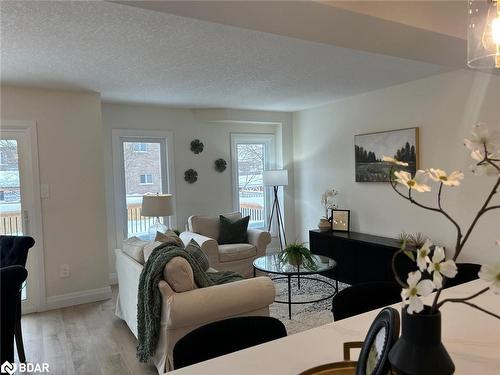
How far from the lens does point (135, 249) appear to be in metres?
3.23

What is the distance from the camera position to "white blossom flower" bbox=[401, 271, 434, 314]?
30.8 inches

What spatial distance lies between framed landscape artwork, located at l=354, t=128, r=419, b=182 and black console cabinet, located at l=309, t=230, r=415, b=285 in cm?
81

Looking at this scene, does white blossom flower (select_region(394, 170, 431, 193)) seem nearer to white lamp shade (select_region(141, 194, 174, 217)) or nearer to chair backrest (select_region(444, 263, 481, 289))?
chair backrest (select_region(444, 263, 481, 289))

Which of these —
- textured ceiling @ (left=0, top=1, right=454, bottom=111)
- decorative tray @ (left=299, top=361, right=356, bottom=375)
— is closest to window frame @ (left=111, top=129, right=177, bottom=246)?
textured ceiling @ (left=0, top=1, right=454, bottom=111)

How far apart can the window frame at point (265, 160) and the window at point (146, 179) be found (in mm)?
1315

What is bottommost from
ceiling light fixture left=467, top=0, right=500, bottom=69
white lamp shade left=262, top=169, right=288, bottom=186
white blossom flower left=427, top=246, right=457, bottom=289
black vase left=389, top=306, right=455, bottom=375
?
black vase left=389, top=306, right=455, bottom=375

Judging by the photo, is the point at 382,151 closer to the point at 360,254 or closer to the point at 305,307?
the point at 360,254

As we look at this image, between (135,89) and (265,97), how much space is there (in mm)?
1682

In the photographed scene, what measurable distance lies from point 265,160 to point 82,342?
410 cm

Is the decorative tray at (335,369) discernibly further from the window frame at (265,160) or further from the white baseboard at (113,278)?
the window frame at (265,160)

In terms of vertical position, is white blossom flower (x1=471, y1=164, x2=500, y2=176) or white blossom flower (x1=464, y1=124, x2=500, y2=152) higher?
white blossom flower (x1=464, y1=124, x2=500, y2=152)

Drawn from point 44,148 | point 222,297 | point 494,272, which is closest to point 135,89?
point 44,148

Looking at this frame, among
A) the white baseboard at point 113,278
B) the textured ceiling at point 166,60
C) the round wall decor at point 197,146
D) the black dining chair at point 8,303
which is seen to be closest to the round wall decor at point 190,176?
the round wall decor at point 197,146

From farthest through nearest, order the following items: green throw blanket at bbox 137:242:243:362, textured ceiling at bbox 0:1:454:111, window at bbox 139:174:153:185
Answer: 1. window at bbox 139:174:153:185
2. green throw blanket at bbox 137:242:243:362
3. textured ceiling at bbox 0:1:454:111
